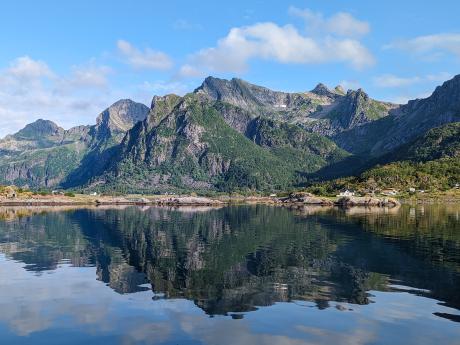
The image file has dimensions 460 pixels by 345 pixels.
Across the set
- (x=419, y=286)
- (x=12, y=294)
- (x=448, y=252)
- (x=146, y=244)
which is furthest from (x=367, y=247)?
(x=12, y=294)

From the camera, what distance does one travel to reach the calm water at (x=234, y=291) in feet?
124

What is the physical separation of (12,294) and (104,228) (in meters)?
85.1

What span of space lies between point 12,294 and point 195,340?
2717cm

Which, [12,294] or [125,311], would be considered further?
[12,294]

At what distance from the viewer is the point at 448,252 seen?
78000 mm

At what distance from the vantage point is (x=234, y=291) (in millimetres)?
52250

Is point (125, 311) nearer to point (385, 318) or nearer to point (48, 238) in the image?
point (385, 318)

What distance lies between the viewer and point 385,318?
41750 mm

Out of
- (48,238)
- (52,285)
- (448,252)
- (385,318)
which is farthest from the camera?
(48,238)

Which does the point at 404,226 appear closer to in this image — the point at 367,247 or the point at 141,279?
the point at 367,247

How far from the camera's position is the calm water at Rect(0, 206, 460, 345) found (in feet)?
124

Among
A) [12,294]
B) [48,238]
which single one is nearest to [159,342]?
[12,294]

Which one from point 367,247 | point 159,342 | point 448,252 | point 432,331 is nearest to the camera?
point 159,342

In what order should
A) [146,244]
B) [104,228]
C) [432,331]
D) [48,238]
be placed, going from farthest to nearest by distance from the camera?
1. [104,228]
2. [48,238]
3. [146,244]
4. [432,331]
